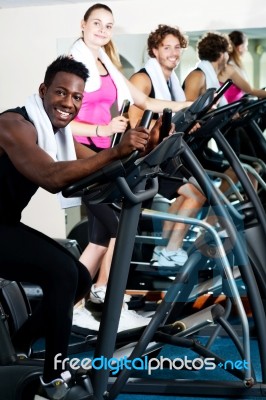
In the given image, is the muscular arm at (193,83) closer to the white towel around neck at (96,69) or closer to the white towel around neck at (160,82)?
the white towel around neck at (160,82)

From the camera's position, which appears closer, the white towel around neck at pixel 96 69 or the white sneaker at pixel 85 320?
the white sneaker at pixel 85 320

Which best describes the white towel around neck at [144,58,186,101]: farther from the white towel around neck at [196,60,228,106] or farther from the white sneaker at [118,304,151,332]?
the white sneaker at [118,304,151,332]

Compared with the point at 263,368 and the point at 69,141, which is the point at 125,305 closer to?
the point at 263,368

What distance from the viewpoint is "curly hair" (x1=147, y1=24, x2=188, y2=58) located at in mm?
5473

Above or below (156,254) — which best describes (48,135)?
above

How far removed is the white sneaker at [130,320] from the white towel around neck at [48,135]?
1338 millimetres

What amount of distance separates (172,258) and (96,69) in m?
1.31

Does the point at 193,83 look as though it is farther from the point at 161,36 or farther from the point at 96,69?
the point at 96,69

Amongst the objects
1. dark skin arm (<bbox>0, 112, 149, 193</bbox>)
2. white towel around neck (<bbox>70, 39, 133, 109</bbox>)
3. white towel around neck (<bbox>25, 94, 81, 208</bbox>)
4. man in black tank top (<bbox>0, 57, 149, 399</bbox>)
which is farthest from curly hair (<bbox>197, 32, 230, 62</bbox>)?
dark skin arm (<bbox>0, 112, 149, 193</bbox>)

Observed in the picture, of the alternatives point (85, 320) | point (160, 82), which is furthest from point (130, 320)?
point (160, 82)

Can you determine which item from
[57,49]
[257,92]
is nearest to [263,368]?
[257,92]

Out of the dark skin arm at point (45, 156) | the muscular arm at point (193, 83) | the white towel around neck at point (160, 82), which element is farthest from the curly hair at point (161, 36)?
the dark skin arm at point (45, 156)

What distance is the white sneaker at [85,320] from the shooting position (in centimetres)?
423

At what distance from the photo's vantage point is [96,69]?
5.15 metres
